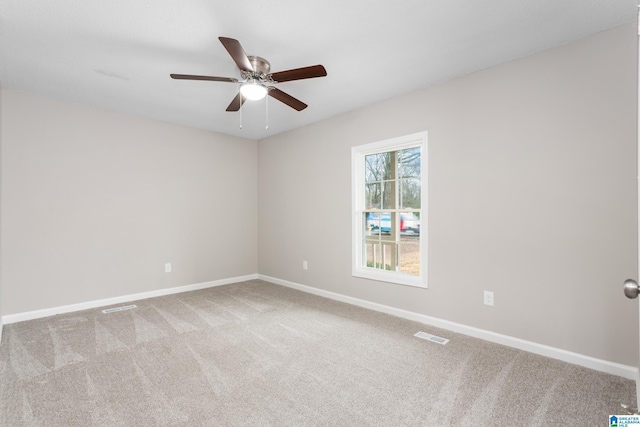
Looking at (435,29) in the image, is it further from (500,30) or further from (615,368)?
(615,368)

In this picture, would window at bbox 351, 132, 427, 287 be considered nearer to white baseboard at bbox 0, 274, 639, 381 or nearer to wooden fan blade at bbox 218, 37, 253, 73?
white baseboard at bbox 0, 274, 639, 381

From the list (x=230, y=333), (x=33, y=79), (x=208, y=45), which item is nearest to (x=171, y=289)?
(x=230, y=333)

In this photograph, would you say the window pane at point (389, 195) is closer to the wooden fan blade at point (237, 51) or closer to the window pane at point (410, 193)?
the window pane at point (410, 193)

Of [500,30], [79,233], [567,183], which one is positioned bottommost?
[79,233]

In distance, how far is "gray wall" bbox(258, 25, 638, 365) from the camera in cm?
220

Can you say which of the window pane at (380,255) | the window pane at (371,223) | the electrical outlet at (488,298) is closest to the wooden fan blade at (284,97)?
the window pane at (371,223)

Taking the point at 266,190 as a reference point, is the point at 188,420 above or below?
below

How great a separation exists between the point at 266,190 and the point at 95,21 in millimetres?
3395

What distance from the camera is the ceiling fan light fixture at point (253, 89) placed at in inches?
95.8

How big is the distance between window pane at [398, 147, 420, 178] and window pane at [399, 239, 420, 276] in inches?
31.5

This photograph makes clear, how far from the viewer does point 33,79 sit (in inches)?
119

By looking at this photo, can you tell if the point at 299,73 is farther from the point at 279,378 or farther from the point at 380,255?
the point at 380,255

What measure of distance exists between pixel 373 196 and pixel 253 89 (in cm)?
204

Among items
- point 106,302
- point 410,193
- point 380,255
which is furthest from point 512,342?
point 106,302
